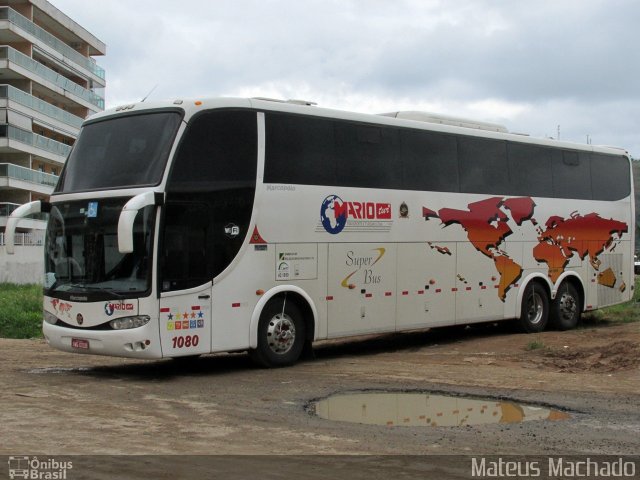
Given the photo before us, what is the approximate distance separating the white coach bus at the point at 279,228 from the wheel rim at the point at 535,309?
2.7 inches

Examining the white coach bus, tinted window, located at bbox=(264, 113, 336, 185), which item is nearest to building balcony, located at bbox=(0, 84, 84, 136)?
the white coach bus

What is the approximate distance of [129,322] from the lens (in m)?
11.8

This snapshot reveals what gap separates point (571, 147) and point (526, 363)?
24.1 ft

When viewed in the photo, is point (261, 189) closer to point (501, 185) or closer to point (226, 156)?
point (226, 156)

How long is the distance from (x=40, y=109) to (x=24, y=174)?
6163mm

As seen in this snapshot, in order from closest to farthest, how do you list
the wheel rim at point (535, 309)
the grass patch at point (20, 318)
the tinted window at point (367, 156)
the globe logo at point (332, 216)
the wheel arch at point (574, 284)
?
1. the globe logo at point (332, 216)
2. the tinted window at point (367, 156)
3. the wheel rim at point (535, 309)
4. the wheel arch at point (574, 284)
5. the grass patch at point (20, 318)

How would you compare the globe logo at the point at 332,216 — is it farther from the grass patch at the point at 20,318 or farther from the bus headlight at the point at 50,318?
the grass patch at the point at 20,318

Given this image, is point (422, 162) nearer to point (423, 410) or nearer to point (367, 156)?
point (367, 156)

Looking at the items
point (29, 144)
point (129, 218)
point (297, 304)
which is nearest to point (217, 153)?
point (129, 218)

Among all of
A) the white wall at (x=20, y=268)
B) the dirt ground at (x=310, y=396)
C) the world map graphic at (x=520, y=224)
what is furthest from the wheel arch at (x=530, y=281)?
the white wall at (x=20, y=268)

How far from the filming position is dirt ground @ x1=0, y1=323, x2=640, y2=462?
7.78 m

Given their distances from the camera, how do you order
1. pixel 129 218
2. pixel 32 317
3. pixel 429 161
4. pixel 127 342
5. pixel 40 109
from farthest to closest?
pixel 40 109
pixel 32 317
pixel 429 161
pixel 127 342
pixel 129 218

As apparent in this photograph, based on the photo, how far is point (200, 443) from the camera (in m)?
7.76

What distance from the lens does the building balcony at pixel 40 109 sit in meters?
58.8
